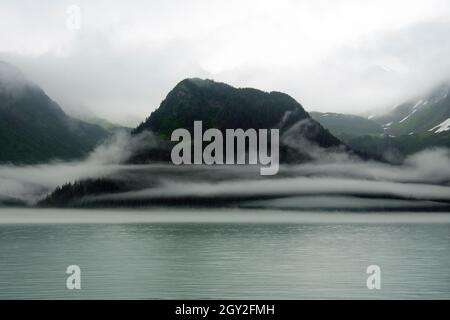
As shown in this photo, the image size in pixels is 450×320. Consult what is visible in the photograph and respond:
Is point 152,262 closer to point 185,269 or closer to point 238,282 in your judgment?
point 185,269

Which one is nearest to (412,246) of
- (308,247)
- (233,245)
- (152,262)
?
(308,247)

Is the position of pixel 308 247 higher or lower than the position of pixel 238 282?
higher

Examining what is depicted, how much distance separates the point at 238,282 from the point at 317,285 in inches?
248

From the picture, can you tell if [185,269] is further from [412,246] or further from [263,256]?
[412,246]

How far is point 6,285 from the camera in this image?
47.3 m

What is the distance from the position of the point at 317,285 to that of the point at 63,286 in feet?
63.9

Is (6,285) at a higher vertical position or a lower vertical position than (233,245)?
lower

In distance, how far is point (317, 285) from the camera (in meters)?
46.4
